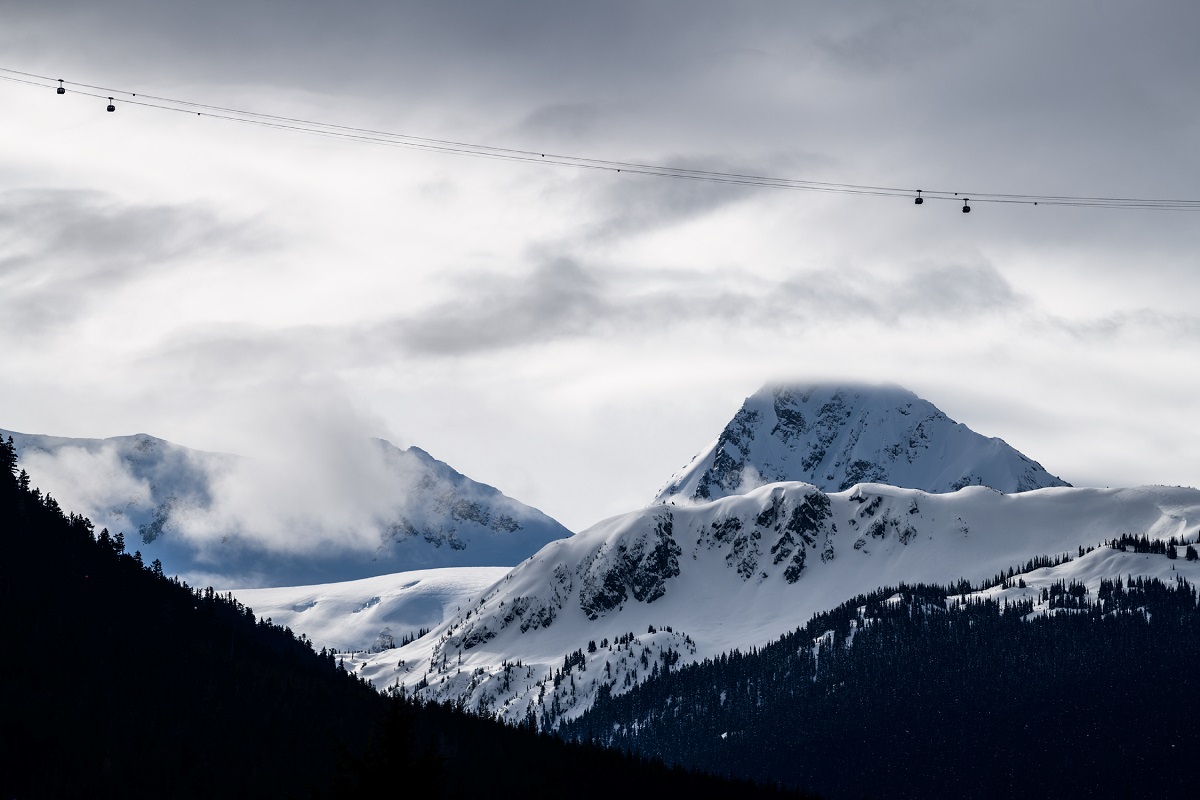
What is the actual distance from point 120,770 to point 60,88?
116867 millimetres

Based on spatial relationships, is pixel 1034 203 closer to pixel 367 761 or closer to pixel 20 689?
pixel 367 761

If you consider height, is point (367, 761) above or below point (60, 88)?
below

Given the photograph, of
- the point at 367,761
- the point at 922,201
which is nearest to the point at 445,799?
the point at 367,761

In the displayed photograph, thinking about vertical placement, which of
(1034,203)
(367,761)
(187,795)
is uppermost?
(1034,203)

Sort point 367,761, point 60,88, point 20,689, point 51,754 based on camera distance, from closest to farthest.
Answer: point 367,761
point 60,88
point 51,754
point 20,689

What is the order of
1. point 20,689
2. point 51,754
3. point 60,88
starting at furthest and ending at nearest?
point 20,689 → point 51,754 → point 60,88

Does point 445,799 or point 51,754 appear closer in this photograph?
point 445,799

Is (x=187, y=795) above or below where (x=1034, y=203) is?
below

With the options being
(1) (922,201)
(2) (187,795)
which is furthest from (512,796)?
(1) (922,201)

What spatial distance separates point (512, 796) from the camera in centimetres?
19850

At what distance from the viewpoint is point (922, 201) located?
335 ft

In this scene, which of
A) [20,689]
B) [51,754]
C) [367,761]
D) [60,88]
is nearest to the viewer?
[367,761]

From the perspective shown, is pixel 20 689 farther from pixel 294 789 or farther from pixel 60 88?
pixel 60 88

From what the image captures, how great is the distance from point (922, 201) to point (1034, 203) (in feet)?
25.5
